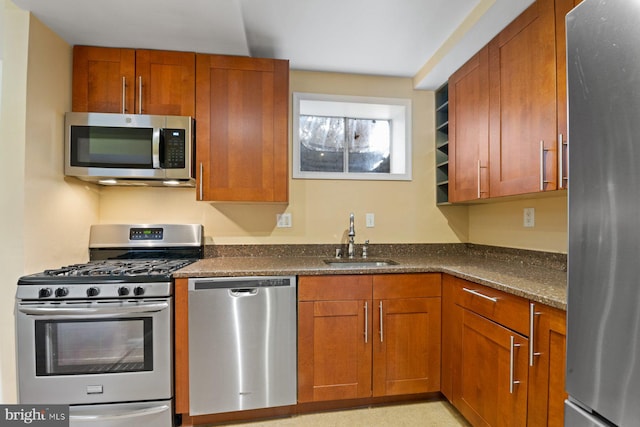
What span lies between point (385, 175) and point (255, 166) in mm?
1124

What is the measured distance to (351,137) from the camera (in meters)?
2.75

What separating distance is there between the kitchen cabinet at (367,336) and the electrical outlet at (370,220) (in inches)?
28.8

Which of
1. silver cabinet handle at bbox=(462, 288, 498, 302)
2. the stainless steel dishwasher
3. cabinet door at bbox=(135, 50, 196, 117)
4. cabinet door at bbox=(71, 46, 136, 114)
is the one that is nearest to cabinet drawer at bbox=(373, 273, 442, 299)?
silver cabinet handle at bbox=(462, 288, 498, 302)

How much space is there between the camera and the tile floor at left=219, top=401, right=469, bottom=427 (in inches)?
71.1

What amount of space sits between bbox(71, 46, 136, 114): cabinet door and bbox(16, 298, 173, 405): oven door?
1245 millimetres

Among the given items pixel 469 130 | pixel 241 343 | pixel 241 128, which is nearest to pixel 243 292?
pixel 241 343

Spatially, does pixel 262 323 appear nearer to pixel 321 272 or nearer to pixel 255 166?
pixel 321 272

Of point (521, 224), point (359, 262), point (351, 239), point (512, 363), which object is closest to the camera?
point (512, 363)

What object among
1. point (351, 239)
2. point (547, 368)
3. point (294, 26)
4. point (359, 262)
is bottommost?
point (547, 368)

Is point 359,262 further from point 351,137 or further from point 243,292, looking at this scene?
point 351,137

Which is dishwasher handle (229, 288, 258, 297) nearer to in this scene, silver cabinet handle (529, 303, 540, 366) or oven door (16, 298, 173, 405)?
oven door (16, 298, 173, 405)

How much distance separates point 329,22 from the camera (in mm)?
1895

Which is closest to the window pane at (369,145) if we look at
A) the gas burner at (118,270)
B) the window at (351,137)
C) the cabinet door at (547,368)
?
the window at (351,137)

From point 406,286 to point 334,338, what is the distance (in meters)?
0.55
